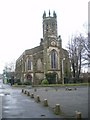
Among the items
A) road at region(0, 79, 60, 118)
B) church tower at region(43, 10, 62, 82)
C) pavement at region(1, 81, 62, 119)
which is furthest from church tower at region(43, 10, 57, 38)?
pavement at region(1, 81, 62, 119)

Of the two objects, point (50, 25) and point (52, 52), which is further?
point (50, 25)

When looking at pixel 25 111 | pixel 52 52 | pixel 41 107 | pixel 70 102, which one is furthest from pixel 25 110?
pixel 52 52

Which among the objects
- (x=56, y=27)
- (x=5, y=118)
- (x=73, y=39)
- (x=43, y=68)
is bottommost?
(x=5, y=118)

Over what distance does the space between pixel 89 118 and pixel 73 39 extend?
59.1 m

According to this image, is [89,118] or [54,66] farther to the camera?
[54,66]

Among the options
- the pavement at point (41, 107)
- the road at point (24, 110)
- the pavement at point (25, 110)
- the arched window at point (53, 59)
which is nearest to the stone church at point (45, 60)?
the arched window at point (53, 59)

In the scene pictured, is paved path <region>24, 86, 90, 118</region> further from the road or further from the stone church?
the stone church

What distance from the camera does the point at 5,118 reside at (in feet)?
50.7

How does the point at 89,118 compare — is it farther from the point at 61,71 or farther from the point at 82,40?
the point at 61,71

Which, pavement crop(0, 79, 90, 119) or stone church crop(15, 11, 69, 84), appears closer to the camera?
pavement crop(0, 79, 90, 119)

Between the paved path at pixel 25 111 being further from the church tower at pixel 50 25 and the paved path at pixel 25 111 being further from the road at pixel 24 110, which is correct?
the church tower at pixel 50 25

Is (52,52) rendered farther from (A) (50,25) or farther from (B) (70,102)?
(B) (70,102)

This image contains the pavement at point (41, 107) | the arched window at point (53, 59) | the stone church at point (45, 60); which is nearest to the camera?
the pavement at point (41, 107)

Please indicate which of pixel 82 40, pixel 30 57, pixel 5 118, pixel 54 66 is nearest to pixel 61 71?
→ pixel 54 66
